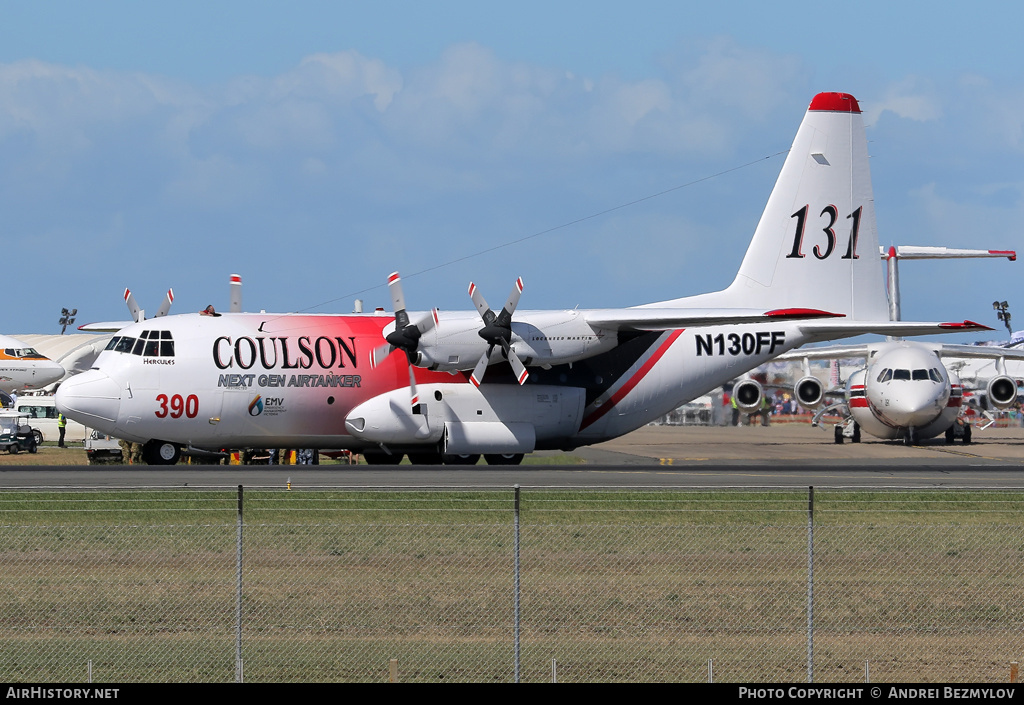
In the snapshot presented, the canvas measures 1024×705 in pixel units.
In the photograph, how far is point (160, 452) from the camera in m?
33.5

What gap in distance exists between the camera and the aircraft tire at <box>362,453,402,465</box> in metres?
36.8

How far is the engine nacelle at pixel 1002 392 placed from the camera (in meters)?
49.6

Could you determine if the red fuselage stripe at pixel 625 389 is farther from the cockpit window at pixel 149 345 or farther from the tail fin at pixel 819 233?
the cockpit window at pixel 149 345

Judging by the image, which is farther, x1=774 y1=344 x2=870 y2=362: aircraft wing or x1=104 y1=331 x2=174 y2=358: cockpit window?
x1=774 y1=344 x2=870 y2=362: aircraft wing

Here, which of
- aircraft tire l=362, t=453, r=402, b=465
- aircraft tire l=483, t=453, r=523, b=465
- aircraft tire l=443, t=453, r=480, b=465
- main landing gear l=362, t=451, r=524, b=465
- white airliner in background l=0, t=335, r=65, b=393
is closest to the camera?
aircraft tire l=443, t=453, r=480, b=465

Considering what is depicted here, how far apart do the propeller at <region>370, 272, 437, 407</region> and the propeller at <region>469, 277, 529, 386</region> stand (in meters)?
1.40

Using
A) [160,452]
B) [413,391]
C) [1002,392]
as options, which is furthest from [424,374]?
[1002,392]

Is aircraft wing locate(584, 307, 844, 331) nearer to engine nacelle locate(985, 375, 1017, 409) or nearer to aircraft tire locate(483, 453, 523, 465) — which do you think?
aircraft tire locate(483, 453, 523, 465)

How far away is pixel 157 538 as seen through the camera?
20.2 meters

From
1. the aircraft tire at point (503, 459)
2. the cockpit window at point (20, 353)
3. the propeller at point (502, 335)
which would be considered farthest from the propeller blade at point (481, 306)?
the cockpit window at point (20, 353)

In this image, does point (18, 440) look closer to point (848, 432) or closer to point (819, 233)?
point (819, 233)

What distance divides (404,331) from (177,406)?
6.26 metres

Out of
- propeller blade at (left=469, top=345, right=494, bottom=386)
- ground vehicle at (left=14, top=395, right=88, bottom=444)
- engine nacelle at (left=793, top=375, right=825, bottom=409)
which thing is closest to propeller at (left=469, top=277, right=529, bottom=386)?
propeller blade at (left=469, top=345, right=494, bottom=386)

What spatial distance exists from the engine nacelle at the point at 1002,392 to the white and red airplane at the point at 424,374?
1456 centimetres
